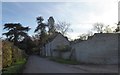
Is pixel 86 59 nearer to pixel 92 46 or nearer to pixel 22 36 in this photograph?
pixel 92 46

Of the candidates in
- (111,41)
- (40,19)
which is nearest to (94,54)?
(111,41)

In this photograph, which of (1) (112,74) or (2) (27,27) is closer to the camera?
(1) (112,74)

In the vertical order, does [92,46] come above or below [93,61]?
above

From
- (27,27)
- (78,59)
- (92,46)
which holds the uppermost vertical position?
(27,27)

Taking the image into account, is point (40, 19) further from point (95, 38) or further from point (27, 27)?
point (95, 38)

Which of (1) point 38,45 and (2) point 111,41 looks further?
(1) point 38,45

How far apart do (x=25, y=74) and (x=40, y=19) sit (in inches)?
3592

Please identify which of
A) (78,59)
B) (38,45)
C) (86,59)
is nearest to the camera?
(86,59)

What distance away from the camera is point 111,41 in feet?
96.7

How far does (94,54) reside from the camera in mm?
30188

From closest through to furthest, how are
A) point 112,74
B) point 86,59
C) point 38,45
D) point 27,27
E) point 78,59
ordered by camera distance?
1. point 112,74
2. point 86,59
3. point 78,59
4. point 27,27
5. point 38,45

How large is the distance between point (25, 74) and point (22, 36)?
71468 millimetres

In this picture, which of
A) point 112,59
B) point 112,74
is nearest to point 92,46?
point 112,59

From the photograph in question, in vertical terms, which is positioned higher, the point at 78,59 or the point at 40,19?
the point at 40,19
